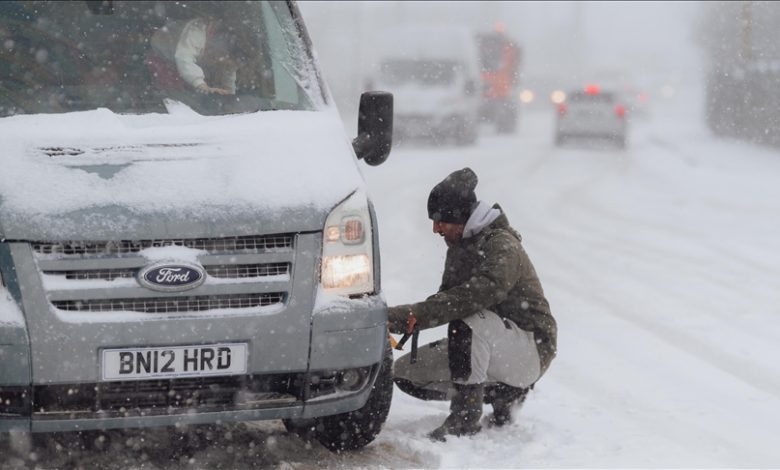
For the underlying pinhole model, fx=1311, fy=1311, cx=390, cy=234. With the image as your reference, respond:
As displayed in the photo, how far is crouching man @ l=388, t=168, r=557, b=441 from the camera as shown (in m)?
5.45

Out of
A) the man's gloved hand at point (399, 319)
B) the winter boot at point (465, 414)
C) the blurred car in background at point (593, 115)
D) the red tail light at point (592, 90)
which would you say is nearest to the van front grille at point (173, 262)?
the man's gloved hand at point (399, 319)

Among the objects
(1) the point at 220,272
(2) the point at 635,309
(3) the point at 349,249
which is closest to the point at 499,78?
(2) the point at 635,309

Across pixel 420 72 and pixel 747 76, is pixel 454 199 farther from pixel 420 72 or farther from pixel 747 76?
pixel 747 76

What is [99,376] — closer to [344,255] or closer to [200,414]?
[200,414]

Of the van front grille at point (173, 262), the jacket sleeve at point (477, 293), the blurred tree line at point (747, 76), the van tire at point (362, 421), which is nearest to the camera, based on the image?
the van front grille at point (173, 262)

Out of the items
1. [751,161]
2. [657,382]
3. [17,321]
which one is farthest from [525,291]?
[751,161]

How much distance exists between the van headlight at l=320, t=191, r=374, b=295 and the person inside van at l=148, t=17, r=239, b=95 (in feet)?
3.96

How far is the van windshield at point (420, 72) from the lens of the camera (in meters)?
27.2

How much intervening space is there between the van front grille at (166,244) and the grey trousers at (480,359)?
3.80 feet

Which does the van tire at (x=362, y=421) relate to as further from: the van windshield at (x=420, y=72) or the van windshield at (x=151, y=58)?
the van windshield at (x=420, y=72)

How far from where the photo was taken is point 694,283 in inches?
387

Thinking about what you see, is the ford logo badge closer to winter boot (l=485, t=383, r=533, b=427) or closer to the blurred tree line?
winter boot (l=485, t=383, r=533, b=427)

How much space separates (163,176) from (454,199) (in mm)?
1371

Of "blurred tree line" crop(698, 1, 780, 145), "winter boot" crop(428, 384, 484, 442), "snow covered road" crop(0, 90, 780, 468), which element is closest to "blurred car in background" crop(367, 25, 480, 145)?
"blurred tree line" crop(698, 1, 780, 145)
